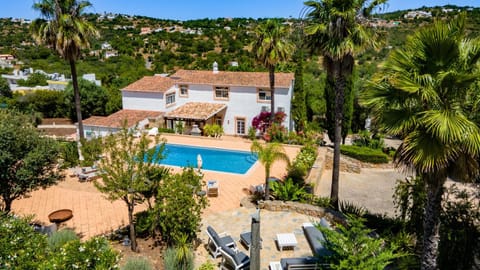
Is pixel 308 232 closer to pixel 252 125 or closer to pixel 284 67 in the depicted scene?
pixel 252 125

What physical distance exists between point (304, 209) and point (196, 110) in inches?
781

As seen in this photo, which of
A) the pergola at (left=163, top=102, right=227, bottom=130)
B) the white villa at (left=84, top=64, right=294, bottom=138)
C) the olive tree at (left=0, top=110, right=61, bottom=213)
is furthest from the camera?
the white villa at (left=84, top=64, right=294, bottom=138)

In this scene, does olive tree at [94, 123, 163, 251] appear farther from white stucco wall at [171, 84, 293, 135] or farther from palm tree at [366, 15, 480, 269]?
white stucco wall at [171, 84, 293, 135]

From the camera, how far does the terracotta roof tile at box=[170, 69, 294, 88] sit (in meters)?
31.3

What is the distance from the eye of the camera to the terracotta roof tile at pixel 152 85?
32.1 meters

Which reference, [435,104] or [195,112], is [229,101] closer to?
[195,112]

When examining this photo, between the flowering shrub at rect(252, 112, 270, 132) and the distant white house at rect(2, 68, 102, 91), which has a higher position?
the distant white house at rect(2, 68, 102, 91)

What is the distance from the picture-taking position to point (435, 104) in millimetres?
7035

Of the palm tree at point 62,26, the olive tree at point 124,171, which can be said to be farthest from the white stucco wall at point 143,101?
the olive tree at point 124,171

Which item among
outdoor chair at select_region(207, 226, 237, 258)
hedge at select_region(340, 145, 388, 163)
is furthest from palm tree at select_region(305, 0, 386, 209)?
hedge at select_region(340, 145, 388, 163)

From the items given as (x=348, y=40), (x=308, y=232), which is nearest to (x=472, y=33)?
(x=348, y=40)

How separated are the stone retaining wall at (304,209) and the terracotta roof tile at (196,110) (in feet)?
53.8

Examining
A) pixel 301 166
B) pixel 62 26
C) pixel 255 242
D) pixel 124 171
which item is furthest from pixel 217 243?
pixel 62 26

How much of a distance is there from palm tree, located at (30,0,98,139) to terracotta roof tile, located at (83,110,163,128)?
9.17m
